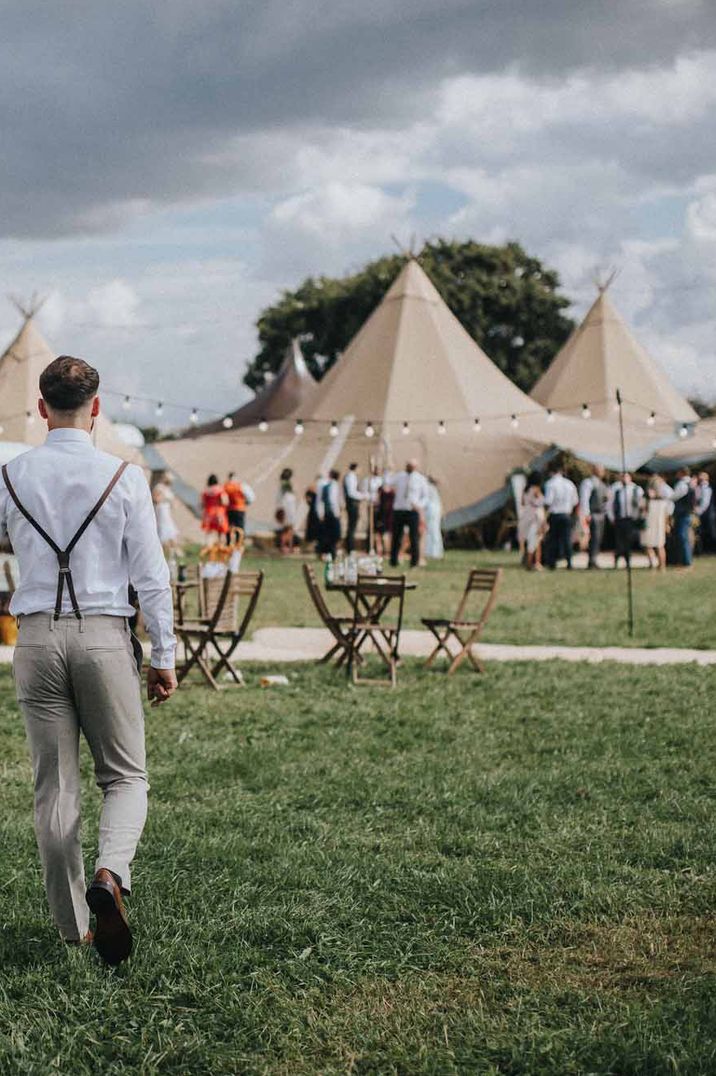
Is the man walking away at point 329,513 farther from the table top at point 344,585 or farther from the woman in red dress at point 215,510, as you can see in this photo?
the table top at point 344,585

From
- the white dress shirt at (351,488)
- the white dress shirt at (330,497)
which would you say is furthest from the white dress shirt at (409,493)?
the white dress shirt at (351,488)

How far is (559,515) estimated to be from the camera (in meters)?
19.7

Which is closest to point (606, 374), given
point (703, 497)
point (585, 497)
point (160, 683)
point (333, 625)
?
point (703, 497)

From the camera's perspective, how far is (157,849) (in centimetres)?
464

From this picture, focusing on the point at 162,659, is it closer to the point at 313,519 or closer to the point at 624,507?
the point at 624,507

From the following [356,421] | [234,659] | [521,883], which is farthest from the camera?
[356,421]

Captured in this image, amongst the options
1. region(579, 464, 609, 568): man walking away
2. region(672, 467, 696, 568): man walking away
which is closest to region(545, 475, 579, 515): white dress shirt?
region(579, 464, 609, 568): man walking away

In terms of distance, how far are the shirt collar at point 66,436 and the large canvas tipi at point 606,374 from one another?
30382mm

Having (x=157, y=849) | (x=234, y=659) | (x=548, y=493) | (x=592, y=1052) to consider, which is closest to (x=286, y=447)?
(x=548, y=493)

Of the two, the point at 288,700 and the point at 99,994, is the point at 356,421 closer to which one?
the point at 288,700

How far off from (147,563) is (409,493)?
1624 centimetres

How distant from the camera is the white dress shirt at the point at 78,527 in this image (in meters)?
3.38

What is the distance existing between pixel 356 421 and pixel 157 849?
73.3ft

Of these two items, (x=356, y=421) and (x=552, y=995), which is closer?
(x=552, y=995)
